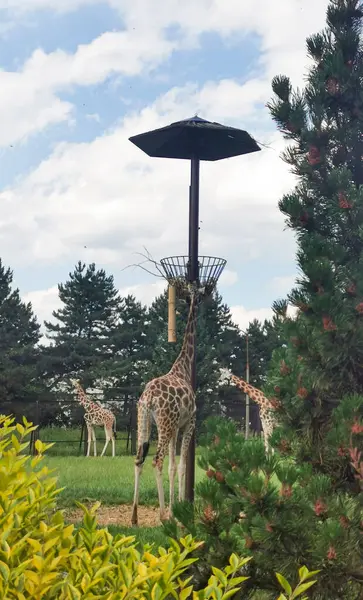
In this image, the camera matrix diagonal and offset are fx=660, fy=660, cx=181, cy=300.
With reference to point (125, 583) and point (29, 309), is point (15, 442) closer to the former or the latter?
point (125, 583)

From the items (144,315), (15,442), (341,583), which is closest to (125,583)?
(15,442)

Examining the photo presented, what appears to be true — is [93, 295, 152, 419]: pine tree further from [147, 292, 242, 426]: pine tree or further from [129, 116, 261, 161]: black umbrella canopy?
[129, 116, 261, 161]: black umbrella canopy

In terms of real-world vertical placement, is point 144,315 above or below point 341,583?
above

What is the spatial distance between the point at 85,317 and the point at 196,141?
21.4 meters

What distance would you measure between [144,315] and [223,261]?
72.9 ft

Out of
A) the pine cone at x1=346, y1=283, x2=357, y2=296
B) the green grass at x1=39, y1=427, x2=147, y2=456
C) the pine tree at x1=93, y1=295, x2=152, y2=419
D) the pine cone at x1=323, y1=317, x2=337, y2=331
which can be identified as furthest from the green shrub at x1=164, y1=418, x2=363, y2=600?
the pine tree at x1=93, y1=295, x2=152, y2=419

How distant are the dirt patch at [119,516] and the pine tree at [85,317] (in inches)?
736

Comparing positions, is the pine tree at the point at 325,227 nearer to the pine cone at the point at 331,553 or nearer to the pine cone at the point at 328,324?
the pine cone at the point at 328,324

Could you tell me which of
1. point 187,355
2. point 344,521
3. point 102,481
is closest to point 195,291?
point 187,355

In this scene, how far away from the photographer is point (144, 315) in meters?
30.1

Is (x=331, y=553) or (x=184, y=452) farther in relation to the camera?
(x=184, y=452)

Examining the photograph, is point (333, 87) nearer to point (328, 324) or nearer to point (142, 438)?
point (328, 324)

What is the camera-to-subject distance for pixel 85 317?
95.0ft

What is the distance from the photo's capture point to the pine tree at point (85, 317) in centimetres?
2786
